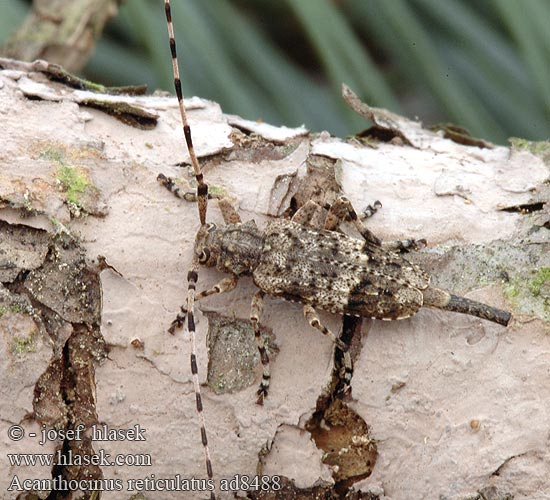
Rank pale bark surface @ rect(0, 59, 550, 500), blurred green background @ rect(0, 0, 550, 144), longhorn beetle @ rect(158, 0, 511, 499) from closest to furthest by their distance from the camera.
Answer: pale bark surface @ rect(0, 59, 550, 500) → longhorn beetle @ rect(158, 0, 511, 499) → blurred green background @ rect(0, 0, 550, 144)

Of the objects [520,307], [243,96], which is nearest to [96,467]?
[520,307]

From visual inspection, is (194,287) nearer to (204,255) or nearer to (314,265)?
(204,255)

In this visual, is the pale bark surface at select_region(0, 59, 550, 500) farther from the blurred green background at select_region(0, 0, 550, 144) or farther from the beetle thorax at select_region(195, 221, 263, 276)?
the blurred green background at select_region(0, 0, 550, 144)

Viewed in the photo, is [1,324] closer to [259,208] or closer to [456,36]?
[259,208]

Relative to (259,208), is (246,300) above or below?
below

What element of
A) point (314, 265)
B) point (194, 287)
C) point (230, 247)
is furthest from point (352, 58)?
point (194, 287)

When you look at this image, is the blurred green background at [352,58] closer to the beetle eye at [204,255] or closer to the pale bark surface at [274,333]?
the pale bark surface at [274,333]

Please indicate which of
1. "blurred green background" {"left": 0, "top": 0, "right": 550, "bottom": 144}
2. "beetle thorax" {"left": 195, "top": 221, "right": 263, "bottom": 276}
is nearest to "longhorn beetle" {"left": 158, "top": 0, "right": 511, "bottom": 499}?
"beetle thorax" {"left": 195, "top": 221, "right": 263, "bottom": 276}
